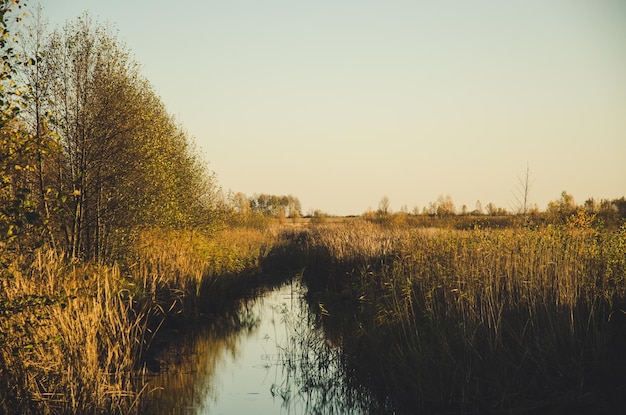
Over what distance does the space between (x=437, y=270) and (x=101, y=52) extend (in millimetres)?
14227

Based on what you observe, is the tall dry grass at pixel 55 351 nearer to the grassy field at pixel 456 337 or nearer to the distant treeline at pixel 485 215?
the grassy field at pixel 456 337

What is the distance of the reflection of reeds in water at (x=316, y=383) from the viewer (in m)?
9.42

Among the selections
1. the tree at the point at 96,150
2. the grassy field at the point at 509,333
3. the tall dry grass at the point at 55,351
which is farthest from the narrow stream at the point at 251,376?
the tree at the point at 96,150

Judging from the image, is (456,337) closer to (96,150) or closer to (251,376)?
(251,376)

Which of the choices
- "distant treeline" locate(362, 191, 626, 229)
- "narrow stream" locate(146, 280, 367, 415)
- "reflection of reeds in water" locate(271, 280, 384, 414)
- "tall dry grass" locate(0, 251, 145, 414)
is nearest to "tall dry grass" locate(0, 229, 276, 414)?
"tall dry grass" locate(0, 251, 145, 414)

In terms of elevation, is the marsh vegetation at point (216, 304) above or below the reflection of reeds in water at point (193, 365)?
above

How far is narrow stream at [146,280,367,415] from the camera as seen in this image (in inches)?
386

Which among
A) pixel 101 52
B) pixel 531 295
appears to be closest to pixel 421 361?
pixel 531 295

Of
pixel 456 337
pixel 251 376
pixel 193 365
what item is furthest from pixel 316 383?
pixel 193 365

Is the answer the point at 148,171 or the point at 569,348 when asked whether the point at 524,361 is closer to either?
the point at 569,348

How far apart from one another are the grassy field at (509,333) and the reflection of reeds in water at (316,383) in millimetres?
368

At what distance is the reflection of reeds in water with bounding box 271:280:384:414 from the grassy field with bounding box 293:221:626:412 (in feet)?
1.21

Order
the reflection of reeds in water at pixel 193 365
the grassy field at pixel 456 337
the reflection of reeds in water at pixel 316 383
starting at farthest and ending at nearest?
the reflection of reeds in water at pixel 193 365, the reflection of reeds in water at pixel 316 383, the grassy field at pixel 456 337

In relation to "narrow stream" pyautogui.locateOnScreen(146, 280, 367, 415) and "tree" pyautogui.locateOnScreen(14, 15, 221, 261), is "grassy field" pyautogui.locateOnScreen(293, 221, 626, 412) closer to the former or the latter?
"narrow stream" pyautogui.locateOnScreen(146, 280, 367, 415)
